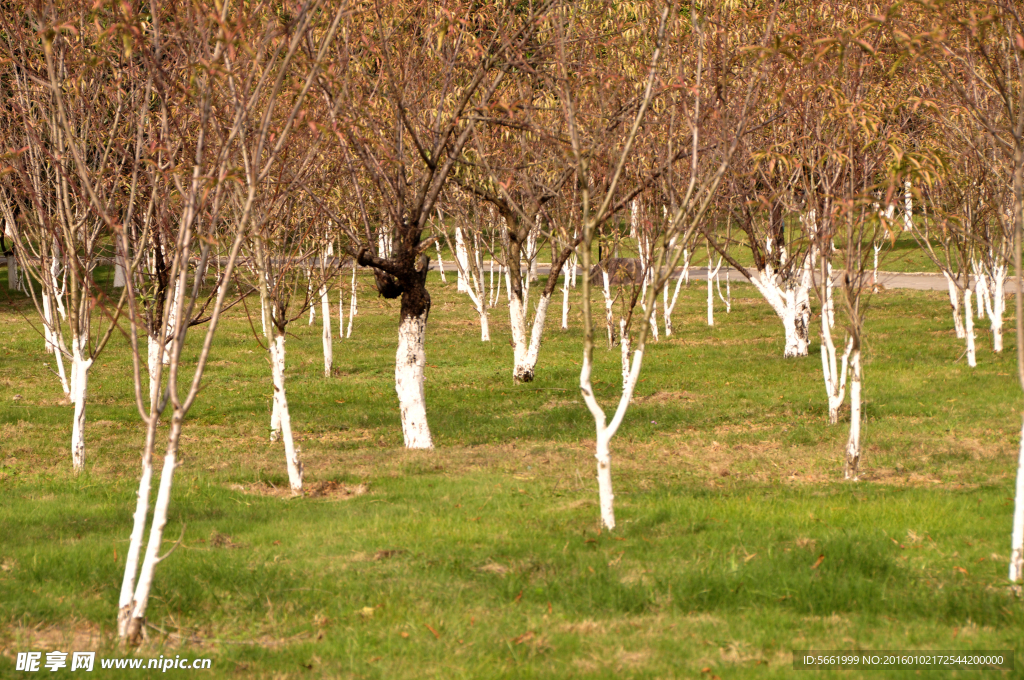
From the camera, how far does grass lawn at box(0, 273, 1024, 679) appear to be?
571cm

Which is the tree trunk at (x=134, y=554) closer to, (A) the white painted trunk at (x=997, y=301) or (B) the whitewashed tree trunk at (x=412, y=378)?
(B) the whitewashed tree trunk at (x=412, y=378)

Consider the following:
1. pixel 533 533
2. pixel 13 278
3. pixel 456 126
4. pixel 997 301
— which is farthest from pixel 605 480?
pixel 13 278

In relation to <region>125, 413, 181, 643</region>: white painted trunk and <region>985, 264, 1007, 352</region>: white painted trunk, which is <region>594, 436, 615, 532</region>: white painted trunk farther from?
<region>985, 264, 1007, 352</region>: white painted trunk

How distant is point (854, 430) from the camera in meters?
10.9

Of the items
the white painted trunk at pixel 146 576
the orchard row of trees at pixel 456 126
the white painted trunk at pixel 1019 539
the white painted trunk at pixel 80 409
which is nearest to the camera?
the white painted trunk at pixel 146 576

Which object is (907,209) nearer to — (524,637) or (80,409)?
(524,637)

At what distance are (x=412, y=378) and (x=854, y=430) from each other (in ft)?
18.7

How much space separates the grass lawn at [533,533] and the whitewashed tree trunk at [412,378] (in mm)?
Answer: 406

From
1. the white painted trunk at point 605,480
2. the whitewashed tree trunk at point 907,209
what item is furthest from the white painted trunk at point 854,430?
the white painted trunk at point 605,480

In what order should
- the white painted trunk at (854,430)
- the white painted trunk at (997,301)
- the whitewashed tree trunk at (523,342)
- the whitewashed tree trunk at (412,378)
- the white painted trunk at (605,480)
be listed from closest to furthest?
the white painted trunk at (605,480) → the white painted trunk at (854,430) → the whitewashed tree trunk at (412,378) → the whitewashed tree trunk at (523,342) → the white painted trunk at (997,301)

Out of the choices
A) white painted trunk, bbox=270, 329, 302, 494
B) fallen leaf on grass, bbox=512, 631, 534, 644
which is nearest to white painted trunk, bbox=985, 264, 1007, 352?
white painted trunk, bbox=270, 329, 302, 494

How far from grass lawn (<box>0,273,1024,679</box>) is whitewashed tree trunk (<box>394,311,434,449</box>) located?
16.0 inches

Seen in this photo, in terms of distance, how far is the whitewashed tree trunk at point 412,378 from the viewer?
1281 cm

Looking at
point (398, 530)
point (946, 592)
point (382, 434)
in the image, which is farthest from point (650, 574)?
point (382, 434)
